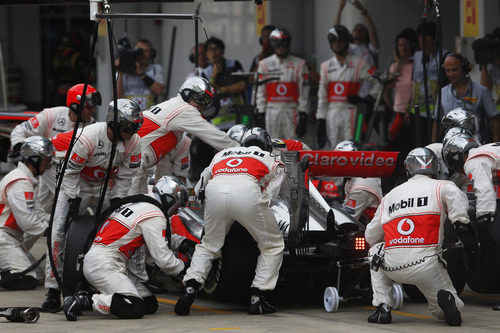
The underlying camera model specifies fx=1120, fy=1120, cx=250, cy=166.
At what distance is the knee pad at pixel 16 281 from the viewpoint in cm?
1083

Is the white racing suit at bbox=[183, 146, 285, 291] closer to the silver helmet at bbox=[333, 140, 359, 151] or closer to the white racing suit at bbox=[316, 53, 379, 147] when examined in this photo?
the silver helmet at bbox=[333, 140, 359, 151]

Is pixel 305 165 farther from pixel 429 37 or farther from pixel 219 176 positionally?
pixel 429 37

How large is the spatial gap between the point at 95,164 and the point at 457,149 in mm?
3294

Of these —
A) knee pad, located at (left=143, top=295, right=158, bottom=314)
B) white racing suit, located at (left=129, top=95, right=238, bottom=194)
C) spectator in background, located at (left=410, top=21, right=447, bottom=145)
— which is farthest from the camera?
spectator in background, located at (left=410, top=21, right=447, bottom=145)

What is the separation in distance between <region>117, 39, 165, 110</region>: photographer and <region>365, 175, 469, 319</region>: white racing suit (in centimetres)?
779

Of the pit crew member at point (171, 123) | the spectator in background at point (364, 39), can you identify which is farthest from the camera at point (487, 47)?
the pit crew member at point (171, 123)

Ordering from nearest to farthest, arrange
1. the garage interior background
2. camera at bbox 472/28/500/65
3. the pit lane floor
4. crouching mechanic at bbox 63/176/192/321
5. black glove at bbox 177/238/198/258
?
the pit lane floor < crouching mechanic at bbox 63/176/192/321 < black glove at bbox 177/238/198/258 < camera at bbox 472/28/500/65 < the garage interior background

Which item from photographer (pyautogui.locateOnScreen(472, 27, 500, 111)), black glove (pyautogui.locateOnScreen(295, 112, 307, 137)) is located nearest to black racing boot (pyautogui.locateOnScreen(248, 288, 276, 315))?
photographer (pyautogui.locateOnScreen(472, 27, 500, 111))

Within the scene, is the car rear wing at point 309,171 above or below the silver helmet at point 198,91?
below

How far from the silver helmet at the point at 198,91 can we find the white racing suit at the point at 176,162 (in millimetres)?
625

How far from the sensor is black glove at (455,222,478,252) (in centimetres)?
866

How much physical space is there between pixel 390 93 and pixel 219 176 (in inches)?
278

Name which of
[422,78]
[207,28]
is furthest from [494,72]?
[207,28]

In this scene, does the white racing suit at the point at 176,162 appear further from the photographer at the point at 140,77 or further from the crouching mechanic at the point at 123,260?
the photographer at the point at 140,77
